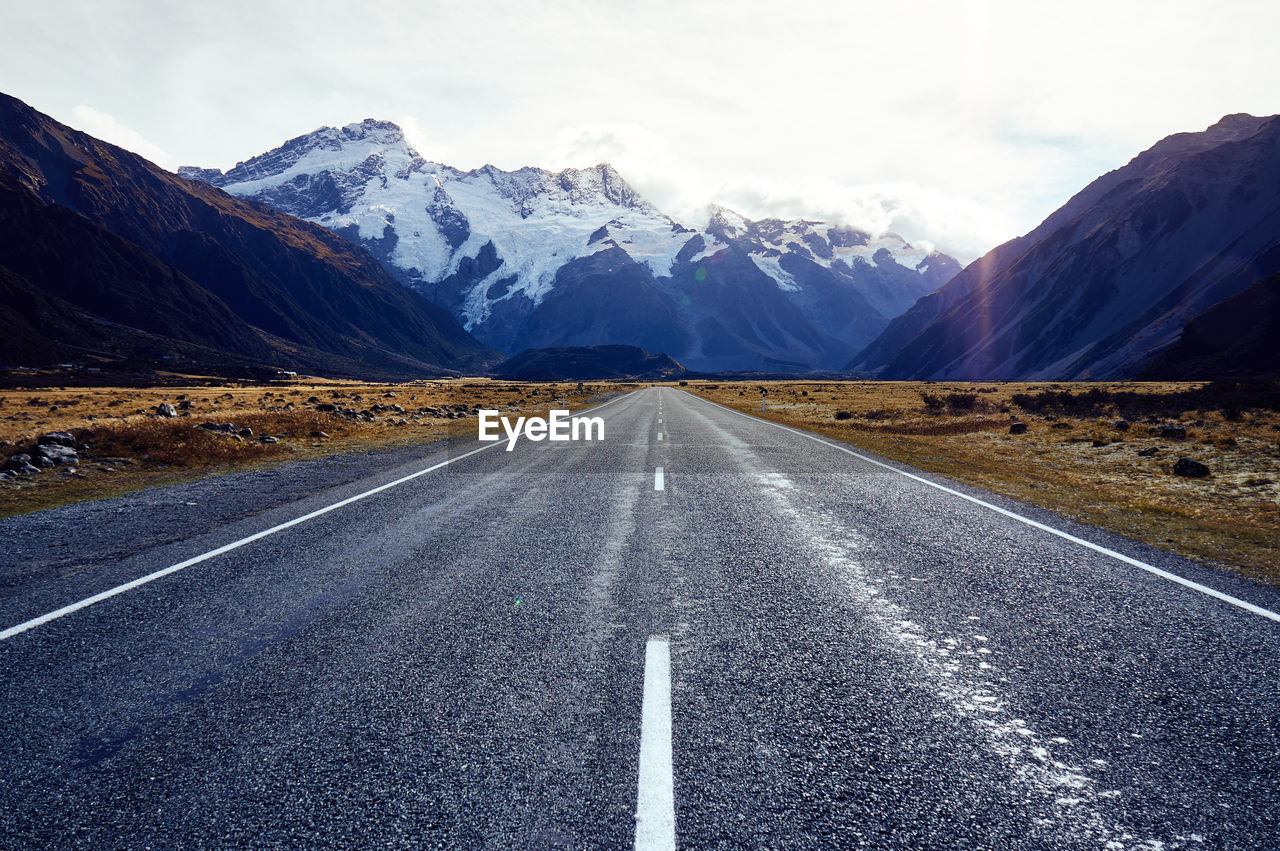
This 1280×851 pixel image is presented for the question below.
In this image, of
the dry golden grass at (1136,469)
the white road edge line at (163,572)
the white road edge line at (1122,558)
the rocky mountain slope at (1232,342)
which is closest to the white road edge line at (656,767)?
the white road edge line at (163,572)

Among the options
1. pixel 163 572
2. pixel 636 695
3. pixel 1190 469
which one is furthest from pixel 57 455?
pixel 1190 469

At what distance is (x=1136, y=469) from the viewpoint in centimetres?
1477

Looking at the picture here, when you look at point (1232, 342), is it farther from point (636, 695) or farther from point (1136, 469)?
point (636, 695)

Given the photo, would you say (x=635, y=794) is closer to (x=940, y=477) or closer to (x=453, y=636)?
(x=453, y=636)

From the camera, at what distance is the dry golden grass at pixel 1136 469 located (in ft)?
27.6

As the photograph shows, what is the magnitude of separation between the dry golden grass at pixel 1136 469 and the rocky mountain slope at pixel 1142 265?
109m

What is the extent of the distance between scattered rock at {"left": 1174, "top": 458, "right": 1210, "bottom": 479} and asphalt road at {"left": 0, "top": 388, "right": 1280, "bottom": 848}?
28.6 ft

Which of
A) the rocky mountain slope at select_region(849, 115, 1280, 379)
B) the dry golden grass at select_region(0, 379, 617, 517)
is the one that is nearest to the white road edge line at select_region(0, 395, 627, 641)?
the dry golden grass at select_region(0, 379, 617, 517)

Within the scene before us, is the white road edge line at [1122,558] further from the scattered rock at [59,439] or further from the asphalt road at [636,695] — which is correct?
the scattered rock at [59,439]

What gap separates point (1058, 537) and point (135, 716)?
9.35m

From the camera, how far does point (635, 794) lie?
289 cm

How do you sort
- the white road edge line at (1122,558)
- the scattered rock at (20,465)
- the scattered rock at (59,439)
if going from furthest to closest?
the scattered rock at (59,439) → the scattered rock at (20,465) → the white road edge line at (1122,558)

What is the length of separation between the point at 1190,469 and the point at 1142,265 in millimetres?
165583

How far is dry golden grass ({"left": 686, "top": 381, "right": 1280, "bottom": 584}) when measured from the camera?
8414 mm
